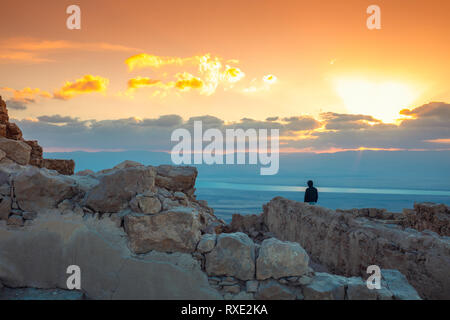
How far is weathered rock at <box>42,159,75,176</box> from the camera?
8.28 m

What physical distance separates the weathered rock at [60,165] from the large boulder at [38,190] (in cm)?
496

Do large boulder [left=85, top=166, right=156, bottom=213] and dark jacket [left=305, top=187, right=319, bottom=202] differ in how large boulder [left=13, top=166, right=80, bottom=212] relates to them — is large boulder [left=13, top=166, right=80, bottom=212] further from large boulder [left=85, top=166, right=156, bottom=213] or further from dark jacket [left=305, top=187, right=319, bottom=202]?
dark jacket [left=305, top=187, right=319, bottom=202]

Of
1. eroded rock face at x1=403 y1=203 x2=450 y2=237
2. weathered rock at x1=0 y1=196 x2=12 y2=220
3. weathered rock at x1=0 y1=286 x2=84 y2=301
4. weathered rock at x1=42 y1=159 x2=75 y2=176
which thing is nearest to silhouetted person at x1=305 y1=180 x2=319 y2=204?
eroded rock face at x1=403 y1=203 x2=450 y2=237

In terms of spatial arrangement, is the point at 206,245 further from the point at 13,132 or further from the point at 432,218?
the point at 432,218

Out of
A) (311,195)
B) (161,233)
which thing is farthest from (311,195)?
(161,233)

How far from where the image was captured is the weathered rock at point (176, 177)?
15.2ft

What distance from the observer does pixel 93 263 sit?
3434 mm

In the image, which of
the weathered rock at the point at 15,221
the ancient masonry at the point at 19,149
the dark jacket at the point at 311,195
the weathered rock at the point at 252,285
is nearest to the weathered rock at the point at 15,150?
the ancient masonry at the point at 19,149

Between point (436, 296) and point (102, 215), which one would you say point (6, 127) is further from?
point (436, 296)

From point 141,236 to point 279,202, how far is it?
9.60 meters

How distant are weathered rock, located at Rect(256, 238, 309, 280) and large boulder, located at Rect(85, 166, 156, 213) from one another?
1.73 metres

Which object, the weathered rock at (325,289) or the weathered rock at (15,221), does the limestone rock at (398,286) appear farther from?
the weathered rock at (15,221)
